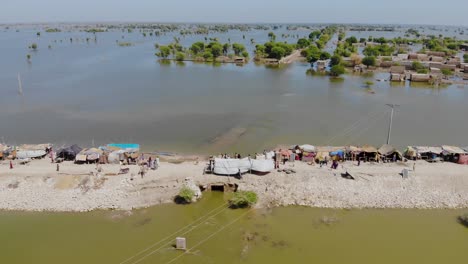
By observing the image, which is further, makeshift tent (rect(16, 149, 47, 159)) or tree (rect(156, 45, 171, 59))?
tree (rect(156, 45, 171, 59))

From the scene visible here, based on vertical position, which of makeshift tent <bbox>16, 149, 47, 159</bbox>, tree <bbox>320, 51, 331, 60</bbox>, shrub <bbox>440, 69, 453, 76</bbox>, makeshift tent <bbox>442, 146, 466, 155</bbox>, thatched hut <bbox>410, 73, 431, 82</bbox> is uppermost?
tree <bbox>320, 51, 331, 60</bbox>

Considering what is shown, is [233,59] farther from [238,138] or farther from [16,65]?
[238,138]

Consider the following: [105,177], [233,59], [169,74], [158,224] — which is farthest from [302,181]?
[233,59]

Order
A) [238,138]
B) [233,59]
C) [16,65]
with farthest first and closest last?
[233,59], [16,65], [238,138]

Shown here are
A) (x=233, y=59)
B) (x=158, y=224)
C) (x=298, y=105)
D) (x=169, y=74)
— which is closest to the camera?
(x=158, y=224)

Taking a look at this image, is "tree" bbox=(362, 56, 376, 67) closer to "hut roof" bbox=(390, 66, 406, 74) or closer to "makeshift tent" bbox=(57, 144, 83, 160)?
"hut roof" bbox=(390, 66, 406, 74)

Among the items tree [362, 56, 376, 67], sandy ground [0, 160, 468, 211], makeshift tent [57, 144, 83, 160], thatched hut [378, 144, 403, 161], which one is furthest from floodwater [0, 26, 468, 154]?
tree [362, 56, 376, 67]
